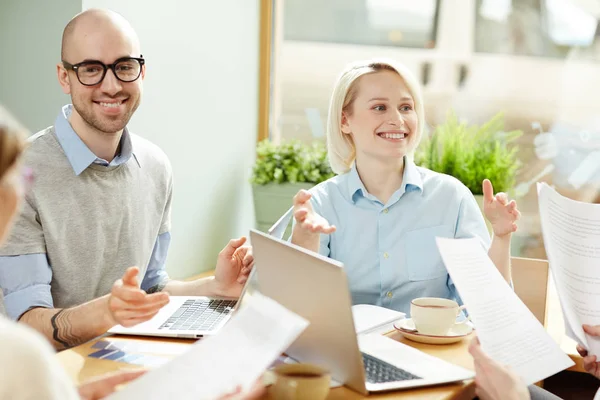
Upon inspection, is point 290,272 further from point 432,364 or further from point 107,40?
point 107,40

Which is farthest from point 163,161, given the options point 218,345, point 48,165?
point 218,345

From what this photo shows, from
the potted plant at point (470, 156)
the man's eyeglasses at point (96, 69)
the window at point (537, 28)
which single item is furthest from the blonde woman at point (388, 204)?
the window at point (537, 28)

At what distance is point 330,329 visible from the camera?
1.19 meters

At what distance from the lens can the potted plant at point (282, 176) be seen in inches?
152

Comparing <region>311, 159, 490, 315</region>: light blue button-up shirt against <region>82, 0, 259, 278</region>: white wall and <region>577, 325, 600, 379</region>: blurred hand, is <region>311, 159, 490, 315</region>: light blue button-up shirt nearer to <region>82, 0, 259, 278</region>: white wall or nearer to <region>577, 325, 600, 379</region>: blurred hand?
<region>577, 325, 600, 379</region>: blurred hand

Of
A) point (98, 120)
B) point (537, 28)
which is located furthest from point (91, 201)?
point (537, 28)

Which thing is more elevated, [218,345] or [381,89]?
[381,89]

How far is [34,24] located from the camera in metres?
2.64

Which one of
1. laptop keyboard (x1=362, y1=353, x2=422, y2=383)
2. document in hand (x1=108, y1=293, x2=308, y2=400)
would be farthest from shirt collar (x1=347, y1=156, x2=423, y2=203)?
document in hand (x1=108, y1=293, x2=308, y2=400)

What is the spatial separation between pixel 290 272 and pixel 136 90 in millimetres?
969

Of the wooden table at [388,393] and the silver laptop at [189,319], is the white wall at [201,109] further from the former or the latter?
the wooden table at [388,393]

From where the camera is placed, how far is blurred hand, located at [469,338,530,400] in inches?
46.7

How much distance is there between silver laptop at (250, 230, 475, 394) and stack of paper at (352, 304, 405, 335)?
135mm

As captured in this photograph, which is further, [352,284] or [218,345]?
[352,284]
